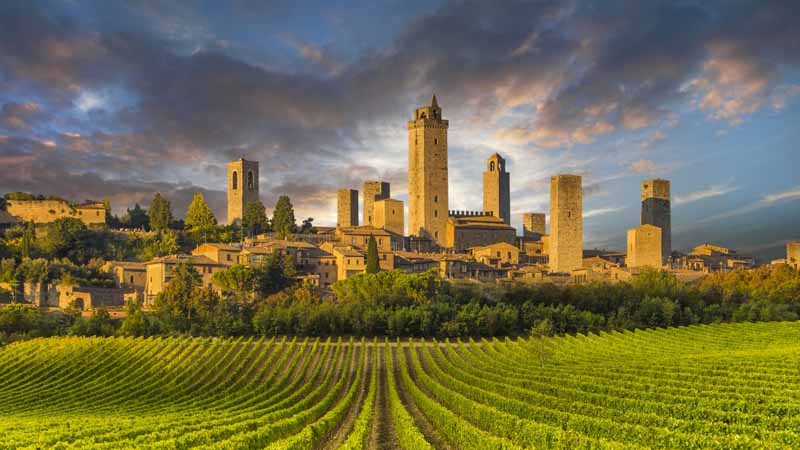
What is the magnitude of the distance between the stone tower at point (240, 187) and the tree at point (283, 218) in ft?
63.5

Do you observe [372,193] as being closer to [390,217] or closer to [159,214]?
[390,217]

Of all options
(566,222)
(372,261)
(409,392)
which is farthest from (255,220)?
(409,392)

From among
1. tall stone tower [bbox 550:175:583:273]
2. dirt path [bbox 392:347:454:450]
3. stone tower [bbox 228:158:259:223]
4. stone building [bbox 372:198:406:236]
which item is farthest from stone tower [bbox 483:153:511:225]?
dirt path [bbox 392:347:454:450]

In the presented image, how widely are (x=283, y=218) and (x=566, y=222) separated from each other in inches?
1168

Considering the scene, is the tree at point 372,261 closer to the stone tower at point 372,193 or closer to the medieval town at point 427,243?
the medieval town at point 427,243

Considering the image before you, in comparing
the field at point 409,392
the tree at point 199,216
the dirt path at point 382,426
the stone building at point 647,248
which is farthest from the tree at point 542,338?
the tree at point 199,216

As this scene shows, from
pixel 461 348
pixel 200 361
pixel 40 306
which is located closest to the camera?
pixel 200 361

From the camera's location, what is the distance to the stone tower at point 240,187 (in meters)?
96.1

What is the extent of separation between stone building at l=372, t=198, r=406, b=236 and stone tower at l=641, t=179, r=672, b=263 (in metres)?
26.7

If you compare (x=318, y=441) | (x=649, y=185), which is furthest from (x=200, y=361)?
(x=649, y=185)

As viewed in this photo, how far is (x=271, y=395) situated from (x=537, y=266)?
145 feet

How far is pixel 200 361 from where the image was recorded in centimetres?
3616

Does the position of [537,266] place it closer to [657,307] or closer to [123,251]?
[657,307]

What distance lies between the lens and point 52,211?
3059 inches
